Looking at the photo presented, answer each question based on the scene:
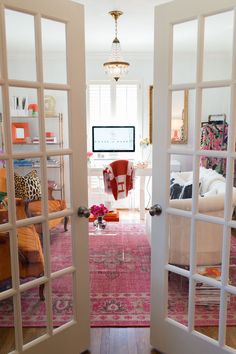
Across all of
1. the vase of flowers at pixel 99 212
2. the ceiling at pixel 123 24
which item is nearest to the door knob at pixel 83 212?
the vase of flowers at pixel 99 212

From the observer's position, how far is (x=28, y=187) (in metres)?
1.88

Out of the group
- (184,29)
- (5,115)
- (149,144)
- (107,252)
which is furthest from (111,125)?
(5,115)

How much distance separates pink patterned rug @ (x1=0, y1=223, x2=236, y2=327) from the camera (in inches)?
77.6

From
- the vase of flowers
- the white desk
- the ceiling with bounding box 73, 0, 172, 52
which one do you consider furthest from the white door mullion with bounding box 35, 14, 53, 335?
the white desk

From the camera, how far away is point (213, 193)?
6.59 feet

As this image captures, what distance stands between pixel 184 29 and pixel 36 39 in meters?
2.79

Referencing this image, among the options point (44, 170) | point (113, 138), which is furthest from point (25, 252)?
point (113, 138)

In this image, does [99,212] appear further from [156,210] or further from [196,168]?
[196,168]

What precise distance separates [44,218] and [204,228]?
88 cm

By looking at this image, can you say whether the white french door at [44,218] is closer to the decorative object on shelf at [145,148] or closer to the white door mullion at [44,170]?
the white door mullion at [44,170]

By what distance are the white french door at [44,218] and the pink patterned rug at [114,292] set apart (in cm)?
1

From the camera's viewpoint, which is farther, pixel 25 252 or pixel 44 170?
pixel 25 252

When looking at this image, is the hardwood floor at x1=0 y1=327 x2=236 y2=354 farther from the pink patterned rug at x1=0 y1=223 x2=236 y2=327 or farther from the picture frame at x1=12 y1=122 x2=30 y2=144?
the picture frame at x1=12 y1=122 x2=30 y2=144

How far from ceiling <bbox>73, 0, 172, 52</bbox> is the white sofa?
1.98m
